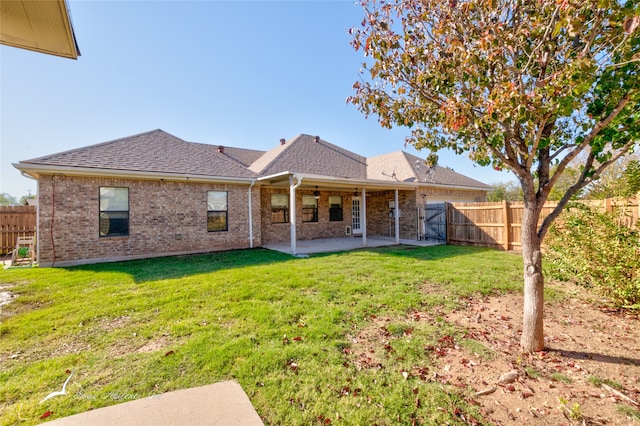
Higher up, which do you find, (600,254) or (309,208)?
(309,208)

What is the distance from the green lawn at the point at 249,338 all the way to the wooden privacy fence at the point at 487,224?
4353 millimetres

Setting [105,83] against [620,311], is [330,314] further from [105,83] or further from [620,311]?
[105,83]

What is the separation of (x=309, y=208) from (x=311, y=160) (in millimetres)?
2554

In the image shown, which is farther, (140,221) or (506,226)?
(506,226)

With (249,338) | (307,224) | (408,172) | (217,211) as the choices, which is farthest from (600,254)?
(307,224)

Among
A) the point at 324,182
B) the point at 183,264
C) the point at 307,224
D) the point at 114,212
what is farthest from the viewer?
the point at 307,224

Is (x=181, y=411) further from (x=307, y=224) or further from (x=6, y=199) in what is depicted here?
(x=6, y=199)

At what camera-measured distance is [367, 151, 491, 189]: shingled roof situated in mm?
14141

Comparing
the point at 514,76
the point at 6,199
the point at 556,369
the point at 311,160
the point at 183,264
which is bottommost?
the point at 556,369

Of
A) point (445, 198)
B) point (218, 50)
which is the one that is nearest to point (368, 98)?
point (218, 50)

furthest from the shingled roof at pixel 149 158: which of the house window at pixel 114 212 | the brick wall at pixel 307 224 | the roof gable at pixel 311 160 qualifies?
the brick wall at pixel 307 224

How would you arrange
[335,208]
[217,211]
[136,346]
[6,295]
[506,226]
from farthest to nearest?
[335,208] → [217,211] → [506,226] → [6,295] → [136,346]

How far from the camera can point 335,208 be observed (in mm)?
14898

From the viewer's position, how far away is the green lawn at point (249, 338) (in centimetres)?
237
